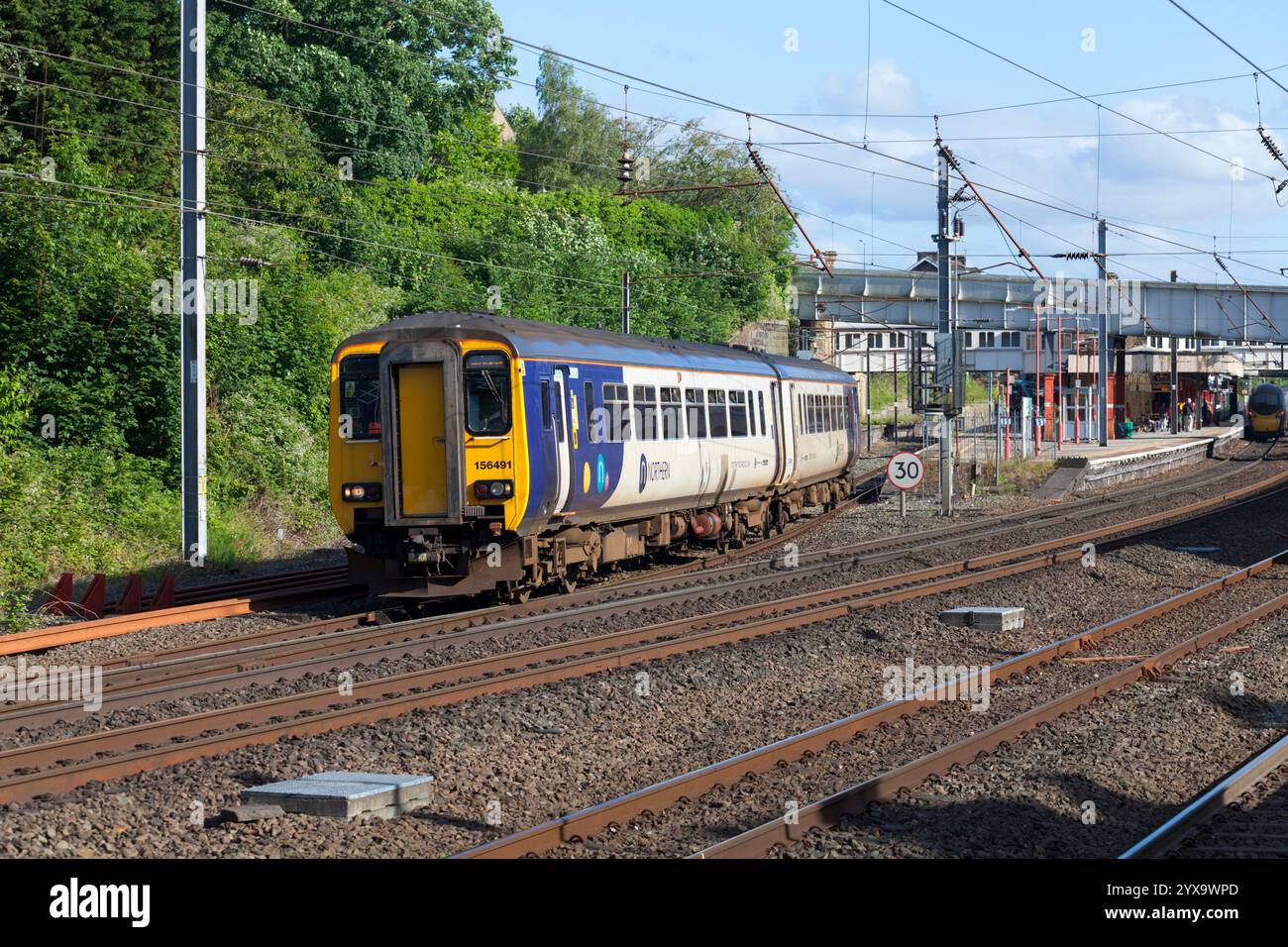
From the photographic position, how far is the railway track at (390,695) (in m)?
8.87

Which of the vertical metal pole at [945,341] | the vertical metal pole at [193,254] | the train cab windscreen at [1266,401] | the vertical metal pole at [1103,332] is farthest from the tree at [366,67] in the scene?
the train cab windscreen at [1266,401]

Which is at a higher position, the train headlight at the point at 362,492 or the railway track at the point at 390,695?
the train headlight at the point at 362,492

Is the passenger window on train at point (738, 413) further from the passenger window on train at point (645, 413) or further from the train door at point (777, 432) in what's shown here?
the passenger window on train at point (645, 413)

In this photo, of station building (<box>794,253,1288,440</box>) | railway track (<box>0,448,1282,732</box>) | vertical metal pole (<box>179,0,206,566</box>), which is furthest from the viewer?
station building (<box>794,253,1288,440</box>)

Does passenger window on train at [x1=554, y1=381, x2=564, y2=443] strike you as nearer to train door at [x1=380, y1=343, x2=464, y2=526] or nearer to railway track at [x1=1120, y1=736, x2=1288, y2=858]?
train door at [x1=380, y1=343, x2=464, y2=526]

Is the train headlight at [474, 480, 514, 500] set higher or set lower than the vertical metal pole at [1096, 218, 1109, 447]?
lower

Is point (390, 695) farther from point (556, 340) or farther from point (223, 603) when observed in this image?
point (556, 340)

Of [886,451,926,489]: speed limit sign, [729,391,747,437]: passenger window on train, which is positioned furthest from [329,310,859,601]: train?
[886,451,926,489]: speed limit sign

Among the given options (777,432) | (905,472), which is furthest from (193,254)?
(905,472)

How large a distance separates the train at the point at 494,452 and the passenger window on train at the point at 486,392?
0.01 m

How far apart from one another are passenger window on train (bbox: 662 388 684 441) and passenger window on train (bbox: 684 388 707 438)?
1.21 feet

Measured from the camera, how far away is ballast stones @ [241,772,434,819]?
302 inches
